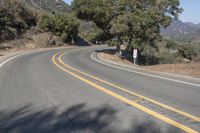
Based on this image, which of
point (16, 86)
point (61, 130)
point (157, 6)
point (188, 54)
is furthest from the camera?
point (188, 54)

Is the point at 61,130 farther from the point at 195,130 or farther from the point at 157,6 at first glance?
the point at 157,6

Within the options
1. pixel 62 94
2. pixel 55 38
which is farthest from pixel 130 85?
pixel 55 38

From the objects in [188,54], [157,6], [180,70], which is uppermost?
[157,6]

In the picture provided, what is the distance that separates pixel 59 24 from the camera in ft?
189

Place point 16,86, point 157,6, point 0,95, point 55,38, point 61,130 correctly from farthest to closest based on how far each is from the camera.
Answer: point 55,38 → point 157,6 → point 16,86 → point 0,95 → point 61,130

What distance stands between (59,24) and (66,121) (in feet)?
169

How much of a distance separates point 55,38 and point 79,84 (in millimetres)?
44764

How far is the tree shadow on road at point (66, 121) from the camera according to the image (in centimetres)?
633

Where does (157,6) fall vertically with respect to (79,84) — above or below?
above

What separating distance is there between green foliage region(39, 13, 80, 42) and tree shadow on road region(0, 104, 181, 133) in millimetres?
50146

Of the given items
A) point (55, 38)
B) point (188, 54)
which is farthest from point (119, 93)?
point (188, 54)

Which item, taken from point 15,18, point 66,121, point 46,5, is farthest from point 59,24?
point 46,5

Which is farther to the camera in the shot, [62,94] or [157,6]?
[157,6]

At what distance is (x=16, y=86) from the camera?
38.1 feet
